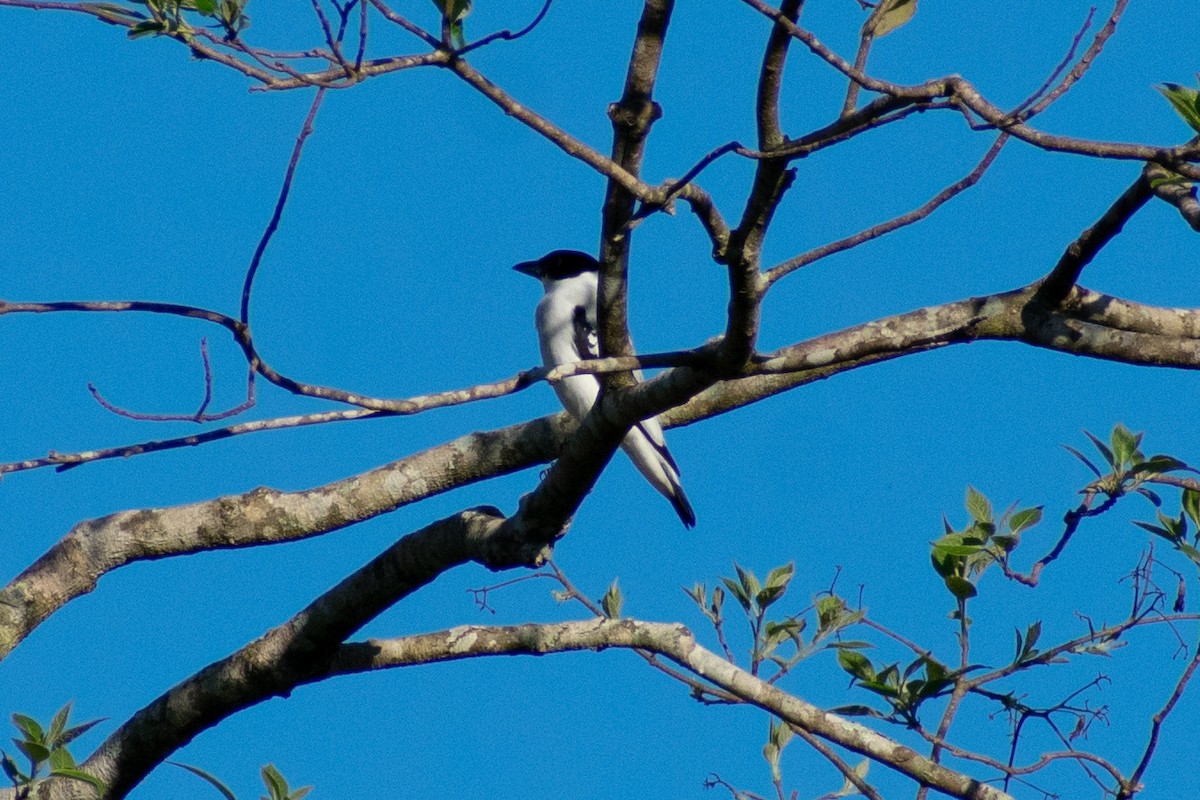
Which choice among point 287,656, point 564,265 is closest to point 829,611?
point 287,656

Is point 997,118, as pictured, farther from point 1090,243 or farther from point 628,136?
point 1090,243

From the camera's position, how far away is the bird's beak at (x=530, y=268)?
308 inches

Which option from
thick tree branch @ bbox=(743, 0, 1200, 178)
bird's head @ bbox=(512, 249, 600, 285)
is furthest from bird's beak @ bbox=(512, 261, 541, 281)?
thick tree branch @ bbox=(743, 0, 1200, 178)

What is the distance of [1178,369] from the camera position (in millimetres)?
4117

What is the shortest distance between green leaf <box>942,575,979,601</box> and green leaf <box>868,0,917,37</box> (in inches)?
59.9

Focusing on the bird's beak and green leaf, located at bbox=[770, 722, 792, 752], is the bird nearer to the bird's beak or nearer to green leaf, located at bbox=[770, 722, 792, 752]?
the bird's beak

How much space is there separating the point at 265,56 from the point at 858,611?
2.40 metres

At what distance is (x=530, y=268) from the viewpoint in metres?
7.87

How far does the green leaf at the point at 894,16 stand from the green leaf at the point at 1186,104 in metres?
0.65

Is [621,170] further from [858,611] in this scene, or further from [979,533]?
[858,611]

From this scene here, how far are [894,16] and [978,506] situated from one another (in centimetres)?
138

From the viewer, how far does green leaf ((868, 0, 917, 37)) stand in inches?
118

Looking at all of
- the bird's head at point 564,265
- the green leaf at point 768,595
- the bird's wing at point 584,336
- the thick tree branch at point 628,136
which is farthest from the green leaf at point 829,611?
the bird's head at point 564,265

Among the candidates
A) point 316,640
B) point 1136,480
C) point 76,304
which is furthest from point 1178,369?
point 76,304
